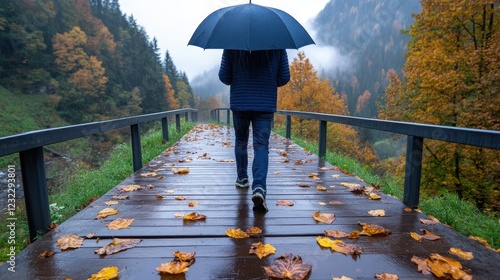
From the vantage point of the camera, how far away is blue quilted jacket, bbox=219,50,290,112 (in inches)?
116

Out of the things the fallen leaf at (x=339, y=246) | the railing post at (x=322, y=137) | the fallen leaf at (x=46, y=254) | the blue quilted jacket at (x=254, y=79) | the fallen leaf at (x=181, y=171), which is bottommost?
the fallen leaf at (x=181, y=171)

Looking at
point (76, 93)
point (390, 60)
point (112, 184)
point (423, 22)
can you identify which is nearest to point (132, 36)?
point (76, 93)

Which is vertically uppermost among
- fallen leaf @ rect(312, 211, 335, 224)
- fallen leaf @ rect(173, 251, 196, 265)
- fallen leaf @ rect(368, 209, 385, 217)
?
fallen leaf @ rect(173, 251, 196, 265)

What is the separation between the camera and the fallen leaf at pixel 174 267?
1817mm

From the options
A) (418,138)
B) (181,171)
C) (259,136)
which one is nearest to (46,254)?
(259,136)

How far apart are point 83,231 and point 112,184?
5.66 feet

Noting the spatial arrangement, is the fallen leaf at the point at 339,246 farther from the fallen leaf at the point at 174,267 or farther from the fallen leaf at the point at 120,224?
the fallen leaf at the point at 120,224

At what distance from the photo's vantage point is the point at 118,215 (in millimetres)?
2791

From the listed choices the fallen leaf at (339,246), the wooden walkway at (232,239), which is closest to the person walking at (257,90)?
the wooden walkway at (232,239)

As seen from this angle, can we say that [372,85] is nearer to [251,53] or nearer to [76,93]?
[76,93]

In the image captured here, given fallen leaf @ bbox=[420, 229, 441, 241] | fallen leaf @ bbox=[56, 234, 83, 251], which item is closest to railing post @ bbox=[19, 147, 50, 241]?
fallen leaf @ bbox=[56, 234, 83, 251]

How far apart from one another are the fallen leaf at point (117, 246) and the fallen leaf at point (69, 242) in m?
0.22

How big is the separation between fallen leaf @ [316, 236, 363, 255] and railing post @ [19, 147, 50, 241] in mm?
2226

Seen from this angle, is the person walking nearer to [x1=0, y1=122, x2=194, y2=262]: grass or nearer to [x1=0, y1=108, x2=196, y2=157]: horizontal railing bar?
[x1=0, y1=108, x2=196, y2=157]: horizontal railing bar
